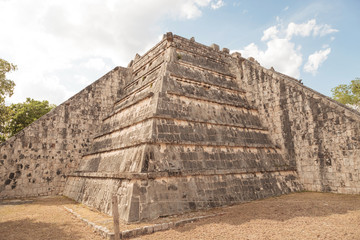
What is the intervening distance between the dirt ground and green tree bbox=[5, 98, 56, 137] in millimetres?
14583

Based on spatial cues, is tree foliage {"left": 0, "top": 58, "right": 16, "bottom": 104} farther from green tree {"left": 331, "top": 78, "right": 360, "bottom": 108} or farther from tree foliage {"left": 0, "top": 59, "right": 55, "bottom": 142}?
green tree {"left": 331, "top": 78, "right": 360, "bottom": 108}

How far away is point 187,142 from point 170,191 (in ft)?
7.84

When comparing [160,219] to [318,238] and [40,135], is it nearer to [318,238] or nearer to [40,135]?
[318,238]

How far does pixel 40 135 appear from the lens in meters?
13.7

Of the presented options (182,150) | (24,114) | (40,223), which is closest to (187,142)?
(182,150)

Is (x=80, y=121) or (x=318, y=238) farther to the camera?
(x=80, y=121)

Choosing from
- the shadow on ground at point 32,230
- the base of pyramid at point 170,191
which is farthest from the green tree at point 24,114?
the shadow on ground at point 32,230

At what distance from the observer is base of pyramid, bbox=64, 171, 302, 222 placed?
7.40 metres

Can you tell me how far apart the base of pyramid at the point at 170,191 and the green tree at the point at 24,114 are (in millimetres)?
14297

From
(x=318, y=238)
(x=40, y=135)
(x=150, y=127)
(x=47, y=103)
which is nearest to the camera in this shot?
(x=318, y=238)

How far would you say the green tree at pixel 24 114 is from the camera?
67.9 ft

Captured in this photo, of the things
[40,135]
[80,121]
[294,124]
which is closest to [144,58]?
[80,121]

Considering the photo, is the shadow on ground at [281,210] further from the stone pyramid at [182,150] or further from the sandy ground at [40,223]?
the sandy ground at [40,223]

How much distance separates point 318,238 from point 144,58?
15.8 meters
